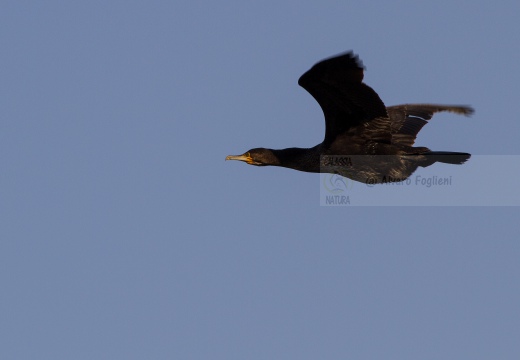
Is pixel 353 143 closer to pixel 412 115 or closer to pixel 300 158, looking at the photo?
pixel 300 158

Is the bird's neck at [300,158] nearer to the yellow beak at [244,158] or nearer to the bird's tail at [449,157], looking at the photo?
the yellow beak at [244,158]

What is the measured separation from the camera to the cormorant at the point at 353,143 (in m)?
14.7

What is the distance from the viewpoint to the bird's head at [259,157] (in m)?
16.5

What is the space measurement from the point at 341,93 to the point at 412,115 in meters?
2.67

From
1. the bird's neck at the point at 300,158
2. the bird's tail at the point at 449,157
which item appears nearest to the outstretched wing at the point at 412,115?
the bird's tail at the point at 449,157

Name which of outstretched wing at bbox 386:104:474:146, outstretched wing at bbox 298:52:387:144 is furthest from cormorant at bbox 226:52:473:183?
outstretched wing at bbox 386:104:474:146

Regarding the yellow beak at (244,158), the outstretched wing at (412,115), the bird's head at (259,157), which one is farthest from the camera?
the outstretched wing at (412,115)

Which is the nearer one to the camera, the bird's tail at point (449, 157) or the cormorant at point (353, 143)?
the cormorant at point (353, 143)

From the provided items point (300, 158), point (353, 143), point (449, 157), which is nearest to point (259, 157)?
point (300, 158)

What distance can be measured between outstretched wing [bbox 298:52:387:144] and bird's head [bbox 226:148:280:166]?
0.94m

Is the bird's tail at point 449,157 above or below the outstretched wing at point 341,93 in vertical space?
below

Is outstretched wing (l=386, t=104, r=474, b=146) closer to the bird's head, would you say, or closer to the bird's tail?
the bird's tail

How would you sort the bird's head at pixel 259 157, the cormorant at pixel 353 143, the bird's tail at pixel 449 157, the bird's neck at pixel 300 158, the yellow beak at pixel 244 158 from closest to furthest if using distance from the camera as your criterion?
the cormorant at pixel 353 143 < the bird's tail at pixel 449 157 < the bird's neck at pixel 300 158 < the bird's head at pixel 259 157 < the yellow beak at pixel 244 158

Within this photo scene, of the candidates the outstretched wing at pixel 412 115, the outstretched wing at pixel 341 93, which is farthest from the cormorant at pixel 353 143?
the outstretched wing at pixel 412 115
